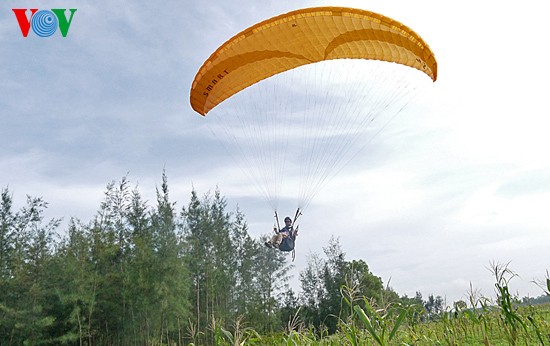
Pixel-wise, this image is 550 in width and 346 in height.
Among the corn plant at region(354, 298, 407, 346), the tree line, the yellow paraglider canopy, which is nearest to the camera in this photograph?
the corn plant at region(354, 298, 407, 346)

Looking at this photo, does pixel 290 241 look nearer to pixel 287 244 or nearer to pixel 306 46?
pixel 287 244

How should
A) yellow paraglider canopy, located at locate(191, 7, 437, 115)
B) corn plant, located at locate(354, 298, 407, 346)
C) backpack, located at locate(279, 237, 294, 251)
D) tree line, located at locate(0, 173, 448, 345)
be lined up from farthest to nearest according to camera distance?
tree line, located at locate(0, 173, 448, 345) < backpack, located at locate(279, 237, 294, 251) < yellow paraglider canopy, located at locate(191, 7, 437, 115) < corn plant, located at locate(354, 298, 407, 346)

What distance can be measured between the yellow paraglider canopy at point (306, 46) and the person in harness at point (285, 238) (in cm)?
342

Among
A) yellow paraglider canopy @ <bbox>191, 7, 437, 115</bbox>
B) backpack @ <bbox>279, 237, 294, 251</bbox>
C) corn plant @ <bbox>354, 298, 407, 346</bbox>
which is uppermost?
yellow paraglider canopy @ <bbox>191, 7, 437, 115</bbox>

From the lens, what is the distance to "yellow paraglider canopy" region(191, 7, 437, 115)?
9.05 meters

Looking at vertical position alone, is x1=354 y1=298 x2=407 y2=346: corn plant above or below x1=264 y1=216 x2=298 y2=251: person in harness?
below

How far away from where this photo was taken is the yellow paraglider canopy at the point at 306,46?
29.7 ft

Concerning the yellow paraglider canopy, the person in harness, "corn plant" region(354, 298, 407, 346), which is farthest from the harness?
"corn plant" region(354, 298, 407, 346)

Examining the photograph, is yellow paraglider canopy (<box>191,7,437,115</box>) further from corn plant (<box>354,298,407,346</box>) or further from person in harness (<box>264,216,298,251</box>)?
corn plant (<box>354,298,407,346</box>)

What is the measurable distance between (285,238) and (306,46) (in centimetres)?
424

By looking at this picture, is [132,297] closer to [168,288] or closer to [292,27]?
[168,288]

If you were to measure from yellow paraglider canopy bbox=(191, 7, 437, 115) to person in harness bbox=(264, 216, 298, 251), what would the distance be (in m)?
3.42

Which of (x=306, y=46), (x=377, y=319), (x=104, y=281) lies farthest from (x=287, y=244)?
(x=104, y=281)

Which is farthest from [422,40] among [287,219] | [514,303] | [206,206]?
[206,206]
